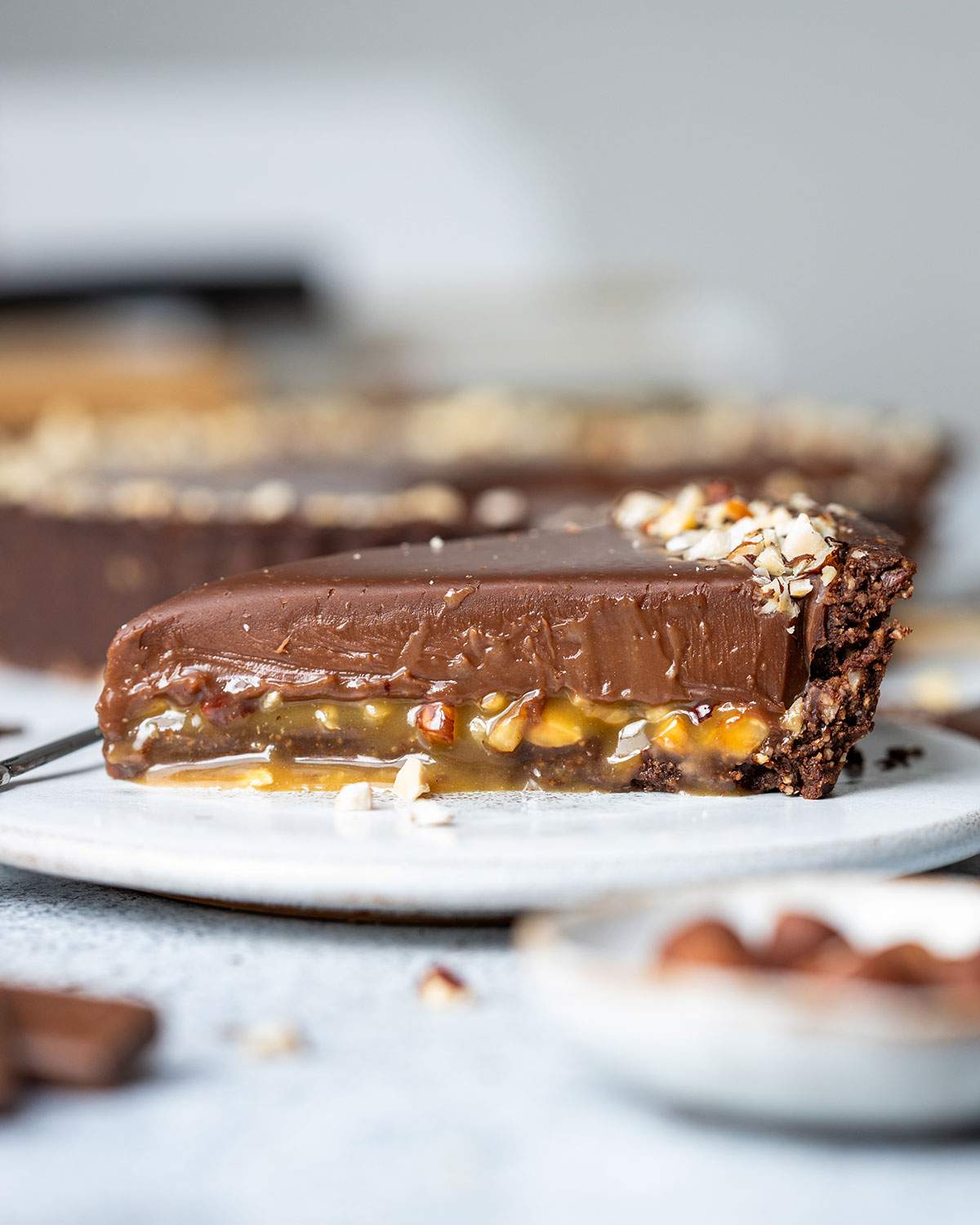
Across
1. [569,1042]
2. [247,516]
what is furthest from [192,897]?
[247,516]

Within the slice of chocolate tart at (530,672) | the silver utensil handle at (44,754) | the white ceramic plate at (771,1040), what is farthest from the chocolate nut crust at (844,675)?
the silver utensil handle at (44,754)

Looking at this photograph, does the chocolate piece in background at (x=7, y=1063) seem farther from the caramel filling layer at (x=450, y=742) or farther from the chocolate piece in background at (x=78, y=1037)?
the caramel filling layer at (x=450, y=742)

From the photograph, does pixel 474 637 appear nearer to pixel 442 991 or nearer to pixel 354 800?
pixel 354 800

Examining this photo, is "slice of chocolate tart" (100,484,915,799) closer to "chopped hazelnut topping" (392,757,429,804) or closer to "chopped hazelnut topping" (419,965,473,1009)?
"chopped hazelnut topping" (392,757,429,804)

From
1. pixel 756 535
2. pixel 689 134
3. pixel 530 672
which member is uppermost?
pixel 689 134

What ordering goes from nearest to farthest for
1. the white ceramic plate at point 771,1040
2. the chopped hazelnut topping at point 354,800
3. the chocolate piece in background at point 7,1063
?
the white ceramic plate at point 771,1040
the chocolate piece in background at point 7,1063
the chopped hazelnut topping at point 354,800

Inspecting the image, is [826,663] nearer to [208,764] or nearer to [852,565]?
[852,565]

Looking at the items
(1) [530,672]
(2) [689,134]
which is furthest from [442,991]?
(2) [689,134]
